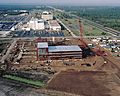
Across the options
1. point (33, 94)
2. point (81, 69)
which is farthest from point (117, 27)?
point (33, 94)

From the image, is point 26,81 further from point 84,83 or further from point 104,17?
point 104,17

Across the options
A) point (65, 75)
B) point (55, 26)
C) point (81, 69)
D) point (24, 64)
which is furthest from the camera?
point (55, 26)

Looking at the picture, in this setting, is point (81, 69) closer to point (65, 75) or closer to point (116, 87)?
point (65, 75)

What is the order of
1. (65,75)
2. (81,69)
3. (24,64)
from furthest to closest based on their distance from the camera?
(24,64) < (81,69) < (65,75)

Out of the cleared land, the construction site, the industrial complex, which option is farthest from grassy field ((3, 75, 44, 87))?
the cleared land

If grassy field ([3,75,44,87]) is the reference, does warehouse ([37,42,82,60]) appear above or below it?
above

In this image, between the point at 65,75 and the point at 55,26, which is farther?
the point at 55,26

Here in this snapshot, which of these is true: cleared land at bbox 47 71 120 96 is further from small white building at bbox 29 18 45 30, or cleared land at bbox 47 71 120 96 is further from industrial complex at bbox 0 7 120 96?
small white building at bbox 29 18 45 30

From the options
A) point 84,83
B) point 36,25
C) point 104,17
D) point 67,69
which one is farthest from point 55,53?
point 104,17

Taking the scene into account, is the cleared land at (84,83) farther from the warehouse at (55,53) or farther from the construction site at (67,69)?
the warehouse at (55,53)
